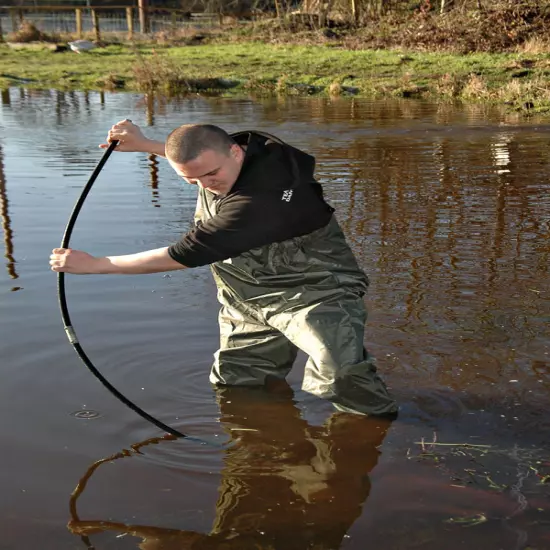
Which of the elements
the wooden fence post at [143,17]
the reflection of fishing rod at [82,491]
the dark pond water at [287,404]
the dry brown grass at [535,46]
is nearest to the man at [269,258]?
the dark pond water at [287,404]

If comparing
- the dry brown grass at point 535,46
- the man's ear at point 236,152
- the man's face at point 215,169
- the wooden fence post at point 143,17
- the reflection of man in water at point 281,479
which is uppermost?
the wooden fence post at point 143,17

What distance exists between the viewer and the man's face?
390 cm

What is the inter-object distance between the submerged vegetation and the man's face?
14.1 metres

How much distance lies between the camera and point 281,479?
4.01 m

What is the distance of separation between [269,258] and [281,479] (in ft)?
3.43

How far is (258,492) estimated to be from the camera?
389 cm

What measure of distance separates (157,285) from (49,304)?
86 cm

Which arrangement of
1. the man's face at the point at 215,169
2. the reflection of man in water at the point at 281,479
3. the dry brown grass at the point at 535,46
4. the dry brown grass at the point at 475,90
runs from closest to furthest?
1. the reflection of man in water at the point at 281,479
2. the man's face at the point at 215,169
3. the dry brown grass at the point at 475,90
4. the dry brown grass at the point at 535,46

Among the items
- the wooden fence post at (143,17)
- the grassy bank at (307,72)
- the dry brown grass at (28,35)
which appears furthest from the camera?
the wooden fence post at (143,17)

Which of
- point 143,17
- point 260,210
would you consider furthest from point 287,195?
point 143,17

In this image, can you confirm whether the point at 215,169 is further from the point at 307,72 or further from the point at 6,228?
the point at 307,72

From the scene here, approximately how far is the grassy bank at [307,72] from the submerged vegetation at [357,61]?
0.10ft

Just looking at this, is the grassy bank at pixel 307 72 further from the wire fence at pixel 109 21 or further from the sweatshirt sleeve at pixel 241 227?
the sweatshirt sleeve at pixel 241 227

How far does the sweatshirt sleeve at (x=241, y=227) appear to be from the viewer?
12.8ft
